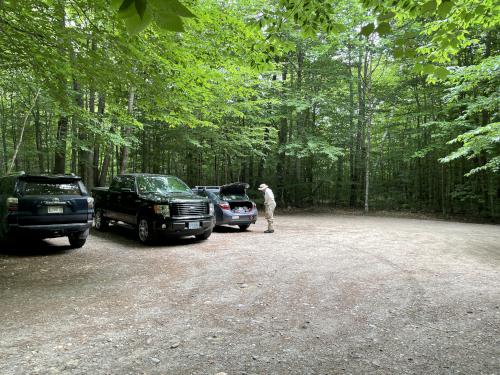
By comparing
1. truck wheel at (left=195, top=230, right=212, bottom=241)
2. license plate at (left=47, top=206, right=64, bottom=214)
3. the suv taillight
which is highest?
the suv taillight

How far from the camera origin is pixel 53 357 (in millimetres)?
3088

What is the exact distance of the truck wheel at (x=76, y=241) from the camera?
8250 mm

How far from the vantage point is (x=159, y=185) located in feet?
33.2

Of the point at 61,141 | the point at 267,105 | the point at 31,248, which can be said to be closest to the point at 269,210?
the point at 31,248

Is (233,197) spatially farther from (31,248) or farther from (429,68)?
(429,68)

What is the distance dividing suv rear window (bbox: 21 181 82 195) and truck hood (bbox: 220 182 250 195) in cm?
521

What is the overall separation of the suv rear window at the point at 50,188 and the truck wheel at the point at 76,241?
113 centimetres

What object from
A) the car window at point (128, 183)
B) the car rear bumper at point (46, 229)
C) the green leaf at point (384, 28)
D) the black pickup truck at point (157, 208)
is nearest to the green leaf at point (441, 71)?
the green leaf at point (384, 28)

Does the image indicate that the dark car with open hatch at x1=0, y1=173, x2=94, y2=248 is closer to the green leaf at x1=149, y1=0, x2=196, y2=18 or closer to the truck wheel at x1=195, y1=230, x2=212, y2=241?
the truck wheel at x1=195, y1=230, x2=212, y2=241

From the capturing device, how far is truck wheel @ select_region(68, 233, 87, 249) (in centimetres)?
825

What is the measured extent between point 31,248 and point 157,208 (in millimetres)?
3328

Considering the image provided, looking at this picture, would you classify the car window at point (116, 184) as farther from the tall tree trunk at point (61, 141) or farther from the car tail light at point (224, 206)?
the tall tree trunk at point (61, 141)

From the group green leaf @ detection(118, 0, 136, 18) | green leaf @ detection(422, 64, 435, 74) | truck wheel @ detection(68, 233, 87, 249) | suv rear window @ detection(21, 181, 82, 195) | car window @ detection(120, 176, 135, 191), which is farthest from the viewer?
car window @ detection(120, 176, 135, 191)

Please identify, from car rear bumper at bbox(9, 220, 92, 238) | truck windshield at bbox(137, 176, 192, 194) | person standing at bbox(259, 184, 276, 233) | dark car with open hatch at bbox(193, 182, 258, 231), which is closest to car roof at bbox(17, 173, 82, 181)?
car rear bumper at bbox(9, 220, 92, 238)
